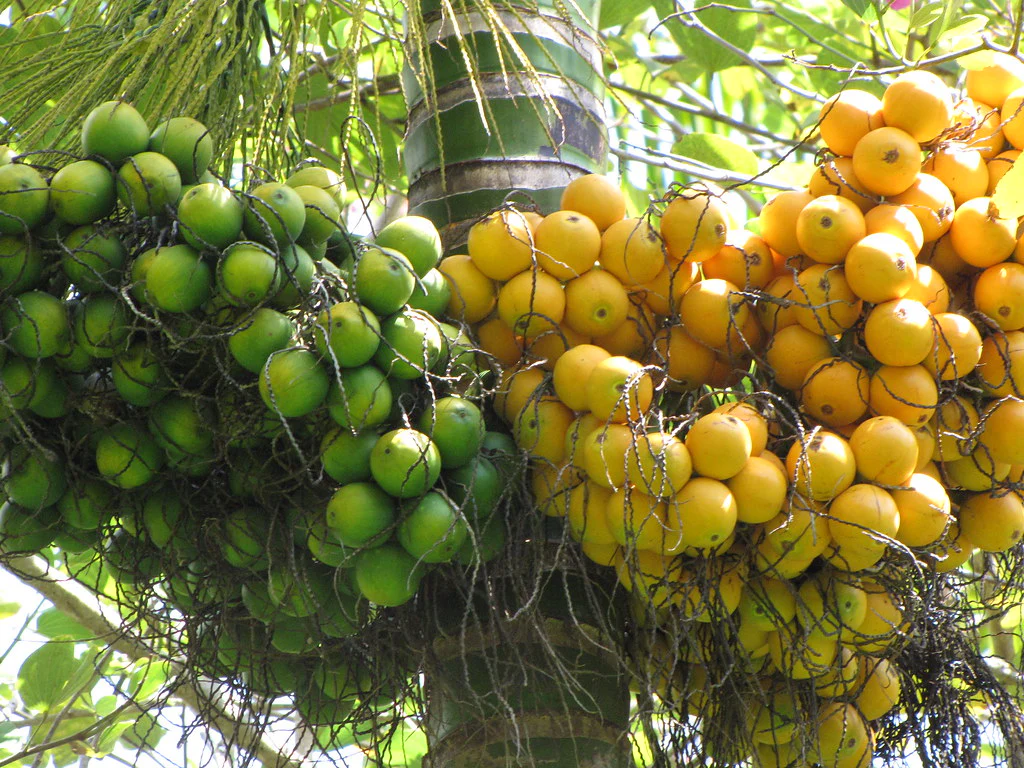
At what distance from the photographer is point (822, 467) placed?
1.42 metres

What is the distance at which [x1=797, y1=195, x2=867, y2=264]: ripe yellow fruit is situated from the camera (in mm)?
1559

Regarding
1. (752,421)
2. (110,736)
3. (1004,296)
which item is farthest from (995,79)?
(110,736)

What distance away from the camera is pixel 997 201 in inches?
59.0

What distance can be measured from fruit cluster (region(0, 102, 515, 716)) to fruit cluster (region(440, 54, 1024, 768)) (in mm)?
154

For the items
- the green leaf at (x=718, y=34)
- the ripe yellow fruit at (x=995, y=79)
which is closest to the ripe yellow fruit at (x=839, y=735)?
the ripe yellow fruit at (x=995, y=79)

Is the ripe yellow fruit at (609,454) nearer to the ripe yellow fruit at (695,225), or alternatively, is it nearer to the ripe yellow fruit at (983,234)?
the ripe yellow fruit at (695,225)

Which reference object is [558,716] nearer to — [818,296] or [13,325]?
[818,296]

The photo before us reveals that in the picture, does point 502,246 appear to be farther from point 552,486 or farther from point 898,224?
point 898,224

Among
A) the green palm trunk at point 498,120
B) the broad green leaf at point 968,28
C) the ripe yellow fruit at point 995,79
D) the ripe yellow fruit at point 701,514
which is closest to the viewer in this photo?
the ripe yellow fruit at point 701,514

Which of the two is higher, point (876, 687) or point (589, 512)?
point (589, 512)

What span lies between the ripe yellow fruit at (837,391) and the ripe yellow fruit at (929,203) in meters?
0.24

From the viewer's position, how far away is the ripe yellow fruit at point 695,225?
159cm

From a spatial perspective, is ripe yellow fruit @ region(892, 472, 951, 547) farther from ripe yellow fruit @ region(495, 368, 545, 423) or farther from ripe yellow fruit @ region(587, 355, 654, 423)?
ripe yellow fruit @ region(495, 368, 545, 423)

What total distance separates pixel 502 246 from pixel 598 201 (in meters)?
0.16
